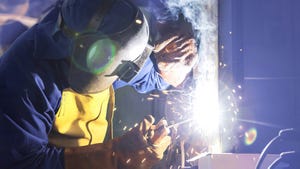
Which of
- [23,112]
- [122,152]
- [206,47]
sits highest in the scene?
[206,47]

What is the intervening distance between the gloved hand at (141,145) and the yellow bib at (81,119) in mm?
197

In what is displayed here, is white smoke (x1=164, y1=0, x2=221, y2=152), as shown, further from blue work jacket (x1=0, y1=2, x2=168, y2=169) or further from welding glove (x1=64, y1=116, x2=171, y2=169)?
blue work jacket (x1=0, y1=2, x2=168, y2=169)

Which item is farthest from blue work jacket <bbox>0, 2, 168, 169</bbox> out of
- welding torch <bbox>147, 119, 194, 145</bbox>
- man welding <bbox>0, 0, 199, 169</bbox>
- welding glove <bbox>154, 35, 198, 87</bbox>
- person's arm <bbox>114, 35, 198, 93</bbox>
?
welding glove <bbox>154, 35, 198, 87</bbox>

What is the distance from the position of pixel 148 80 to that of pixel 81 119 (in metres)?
0.33

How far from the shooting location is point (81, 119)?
131 cm

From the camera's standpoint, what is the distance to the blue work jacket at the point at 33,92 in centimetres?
104

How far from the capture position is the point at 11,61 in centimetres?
107

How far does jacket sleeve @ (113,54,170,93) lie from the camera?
143cm

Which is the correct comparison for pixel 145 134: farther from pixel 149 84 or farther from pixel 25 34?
pixel 25 34

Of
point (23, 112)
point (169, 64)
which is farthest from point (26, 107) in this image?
point (169, 64)

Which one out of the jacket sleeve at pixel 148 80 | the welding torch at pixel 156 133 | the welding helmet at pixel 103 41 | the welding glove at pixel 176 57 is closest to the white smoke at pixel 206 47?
the welding glove at pixel 176 57

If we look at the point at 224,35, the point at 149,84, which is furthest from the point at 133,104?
the point at 224,35

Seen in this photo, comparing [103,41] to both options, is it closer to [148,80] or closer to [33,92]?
[33,92]

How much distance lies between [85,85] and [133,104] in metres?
0.39
